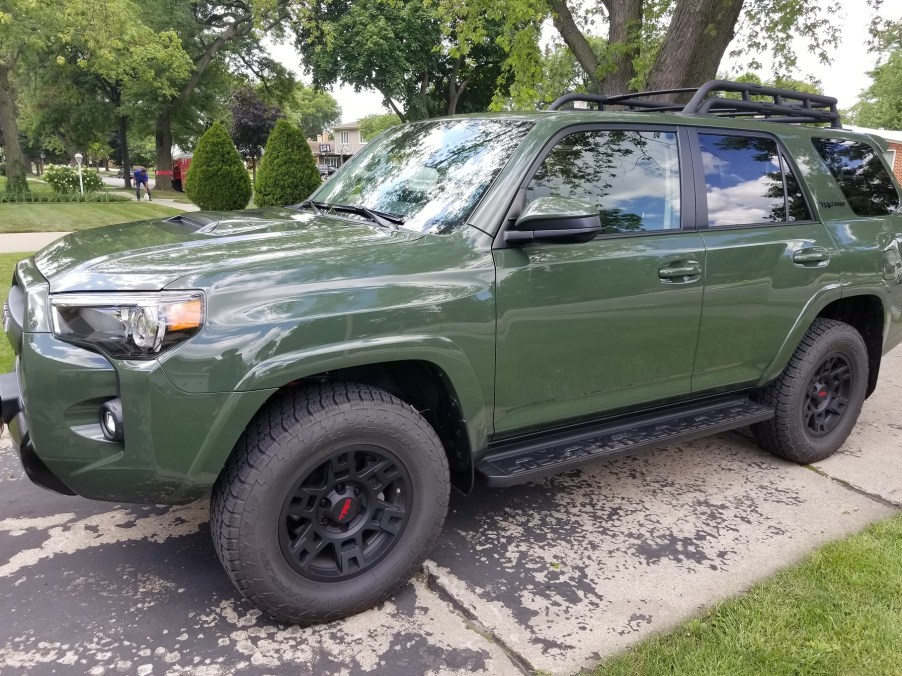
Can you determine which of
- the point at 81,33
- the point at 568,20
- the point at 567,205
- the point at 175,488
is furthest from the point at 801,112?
the point at 81,33

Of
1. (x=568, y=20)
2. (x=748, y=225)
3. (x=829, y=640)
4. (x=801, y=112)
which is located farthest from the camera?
(x=568, y=20)

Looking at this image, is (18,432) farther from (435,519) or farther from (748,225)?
(748,225)

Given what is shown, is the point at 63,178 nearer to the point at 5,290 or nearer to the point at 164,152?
the point at 164,152

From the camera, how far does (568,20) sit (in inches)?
443

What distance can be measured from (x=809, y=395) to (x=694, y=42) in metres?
5.88

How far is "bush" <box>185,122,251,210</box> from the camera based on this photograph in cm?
1456

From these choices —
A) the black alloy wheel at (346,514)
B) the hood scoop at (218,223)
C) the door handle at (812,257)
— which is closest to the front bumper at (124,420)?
the black alloy wheel at (346,514)

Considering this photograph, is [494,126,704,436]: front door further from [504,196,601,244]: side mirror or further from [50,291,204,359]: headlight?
[50,291,204,359]: headlight

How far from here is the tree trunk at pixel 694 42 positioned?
832cm

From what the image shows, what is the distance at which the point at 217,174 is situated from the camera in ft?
47.8

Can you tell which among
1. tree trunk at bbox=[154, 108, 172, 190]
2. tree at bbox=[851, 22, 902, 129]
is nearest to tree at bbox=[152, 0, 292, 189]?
tree trunk at bbox=[154, 108, 172, 190]

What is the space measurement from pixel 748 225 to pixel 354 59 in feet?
99.5

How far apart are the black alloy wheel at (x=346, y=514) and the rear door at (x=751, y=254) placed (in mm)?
1705

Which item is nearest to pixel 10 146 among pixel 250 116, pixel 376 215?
pixel 376 215
